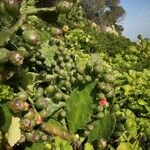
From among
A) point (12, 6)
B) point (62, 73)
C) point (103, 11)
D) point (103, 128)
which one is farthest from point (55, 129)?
point (103, 11)

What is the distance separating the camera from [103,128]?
7.34ft

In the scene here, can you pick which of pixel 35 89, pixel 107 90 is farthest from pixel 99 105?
A: pixel 35 89

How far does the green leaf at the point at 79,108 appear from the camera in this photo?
2.36m

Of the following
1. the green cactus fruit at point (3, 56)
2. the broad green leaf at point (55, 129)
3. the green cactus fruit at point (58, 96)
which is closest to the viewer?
the green cactus fruit at point (3, 56)

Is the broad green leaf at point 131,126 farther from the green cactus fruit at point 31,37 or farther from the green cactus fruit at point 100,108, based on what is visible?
the green cactus fruit at point 31,37

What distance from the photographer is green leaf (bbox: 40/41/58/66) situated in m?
2.64

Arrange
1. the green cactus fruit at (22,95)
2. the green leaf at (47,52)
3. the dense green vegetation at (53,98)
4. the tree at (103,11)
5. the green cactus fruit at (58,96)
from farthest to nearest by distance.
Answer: the tree at (103,11), the green leaf at (47,52), the green cactus fruit at (58,96), the green cactus fruit at (22,95), the dense green vegetation at (53,98)

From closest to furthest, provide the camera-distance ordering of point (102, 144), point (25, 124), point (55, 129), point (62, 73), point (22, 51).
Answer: point (22, 51) < point (25, 124) < point (102, 144) < point (55, 129) < point (62, 73)

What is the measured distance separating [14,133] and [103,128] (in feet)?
1.34

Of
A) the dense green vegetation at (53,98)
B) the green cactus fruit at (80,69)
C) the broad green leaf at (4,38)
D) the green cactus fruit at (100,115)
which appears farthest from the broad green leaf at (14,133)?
the green cactus fruit at (80,69)

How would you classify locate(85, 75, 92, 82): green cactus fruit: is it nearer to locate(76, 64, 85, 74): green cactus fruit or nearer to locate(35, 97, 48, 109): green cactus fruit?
locate(76, 64, 85, 74): green cactus fruit

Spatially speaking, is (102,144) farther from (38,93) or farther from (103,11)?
(103,11)

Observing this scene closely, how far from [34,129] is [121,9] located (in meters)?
40.5

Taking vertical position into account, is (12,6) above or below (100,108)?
above
